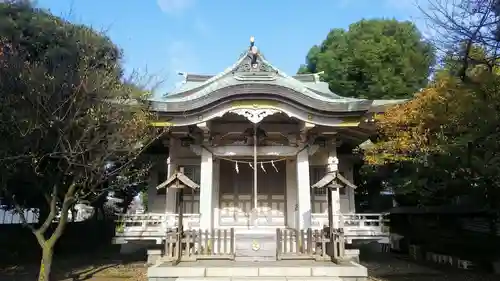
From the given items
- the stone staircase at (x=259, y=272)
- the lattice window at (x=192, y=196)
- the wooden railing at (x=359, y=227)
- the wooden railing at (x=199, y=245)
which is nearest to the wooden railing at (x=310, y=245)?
the stone staircase at (x=259, y=272)

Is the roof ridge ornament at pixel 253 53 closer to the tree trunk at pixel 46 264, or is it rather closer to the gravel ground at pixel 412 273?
the gravel ground at pixel 412 273

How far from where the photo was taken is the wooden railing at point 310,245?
11.1m

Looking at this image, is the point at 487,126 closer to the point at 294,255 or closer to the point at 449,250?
the point at 294,255

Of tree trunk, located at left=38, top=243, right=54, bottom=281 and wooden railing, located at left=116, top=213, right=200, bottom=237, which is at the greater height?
wooden railing, located at left=116, top=213, right=200, bottom=237

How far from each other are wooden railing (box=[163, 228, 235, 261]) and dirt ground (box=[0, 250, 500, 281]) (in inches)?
54.1

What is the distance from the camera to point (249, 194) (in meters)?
15.9

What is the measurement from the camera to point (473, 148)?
32.1 ft

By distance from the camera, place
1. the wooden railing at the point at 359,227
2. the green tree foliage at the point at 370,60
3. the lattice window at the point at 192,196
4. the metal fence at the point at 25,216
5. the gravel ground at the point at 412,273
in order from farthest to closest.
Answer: the green tree foliage at the point at 370,60
the metal fence at the point at 25,216
the lattice window at the point at 192,196
the wooden railing at the point at 359,227
the gravel ground at the point at 412,273

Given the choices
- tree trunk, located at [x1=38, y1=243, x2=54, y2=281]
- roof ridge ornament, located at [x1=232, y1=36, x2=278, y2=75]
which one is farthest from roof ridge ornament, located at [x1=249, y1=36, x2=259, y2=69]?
tree trunk, located at [x1=38, y1=243, x2=54, y2=281]

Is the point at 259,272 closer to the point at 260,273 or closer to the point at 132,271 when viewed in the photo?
the point at 260,273

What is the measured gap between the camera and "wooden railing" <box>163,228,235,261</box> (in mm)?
11062

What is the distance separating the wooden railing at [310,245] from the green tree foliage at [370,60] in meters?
15.6

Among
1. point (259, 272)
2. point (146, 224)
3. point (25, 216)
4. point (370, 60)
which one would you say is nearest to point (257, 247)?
point (259, 272)

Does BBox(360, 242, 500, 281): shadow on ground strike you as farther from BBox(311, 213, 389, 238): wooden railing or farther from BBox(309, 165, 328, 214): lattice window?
BBox(309, 165, 328, 214): lattice window
